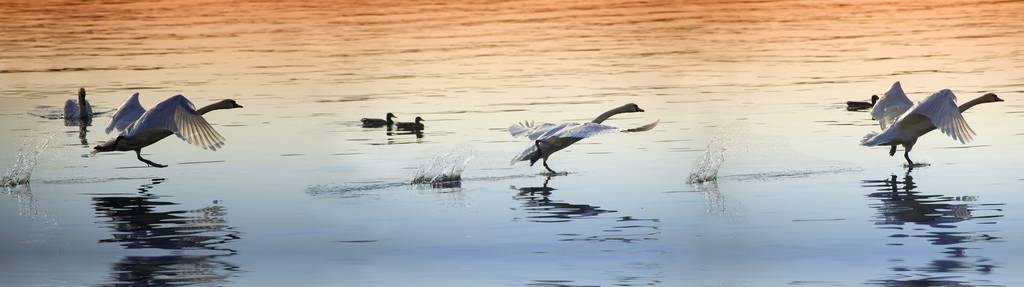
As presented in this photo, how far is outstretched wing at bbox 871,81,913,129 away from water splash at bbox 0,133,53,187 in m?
10.1

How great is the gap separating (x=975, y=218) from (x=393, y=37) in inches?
1457

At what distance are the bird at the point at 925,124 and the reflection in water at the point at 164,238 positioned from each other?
7.91 m

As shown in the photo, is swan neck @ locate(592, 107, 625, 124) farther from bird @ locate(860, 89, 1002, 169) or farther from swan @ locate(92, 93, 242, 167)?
swan @ locate(92, 93, 242, 167)

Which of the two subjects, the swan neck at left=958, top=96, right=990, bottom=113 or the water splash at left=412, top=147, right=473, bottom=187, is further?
the swan neck at left=958, top=96, right=990, bottom=113

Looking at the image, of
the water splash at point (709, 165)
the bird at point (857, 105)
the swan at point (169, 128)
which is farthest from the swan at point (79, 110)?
the bird at point (857, 105)

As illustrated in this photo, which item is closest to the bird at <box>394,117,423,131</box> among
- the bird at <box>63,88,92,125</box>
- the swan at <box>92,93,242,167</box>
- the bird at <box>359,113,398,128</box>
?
the bird at <box>359,113,398,128</box>

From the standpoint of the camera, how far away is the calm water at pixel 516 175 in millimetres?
14812

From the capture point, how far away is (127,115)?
869 inches

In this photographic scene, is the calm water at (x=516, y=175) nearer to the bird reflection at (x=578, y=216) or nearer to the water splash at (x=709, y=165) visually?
the bird reflection at (x=578, y=216)

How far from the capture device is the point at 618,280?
13.9 m

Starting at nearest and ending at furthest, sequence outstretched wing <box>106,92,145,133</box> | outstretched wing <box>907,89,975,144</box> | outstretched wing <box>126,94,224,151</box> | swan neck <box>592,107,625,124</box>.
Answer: outstretched wing <box>126,94,224,151</box> → outstretched wing <box>907,89,975,144</box> → outstretched wing <box>106,92,145,133</box> → swan neck <box>592,107,625,124</box>

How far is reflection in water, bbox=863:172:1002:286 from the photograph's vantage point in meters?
13.9

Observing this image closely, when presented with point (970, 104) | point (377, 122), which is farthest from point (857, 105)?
point (377, 122)

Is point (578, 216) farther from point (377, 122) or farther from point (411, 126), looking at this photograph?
point (377, 122)
